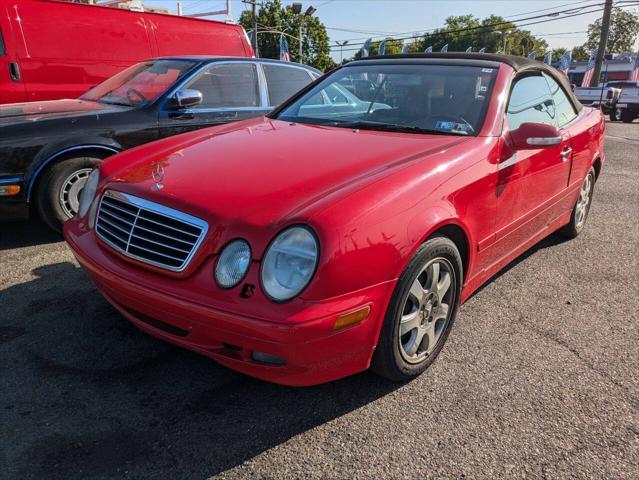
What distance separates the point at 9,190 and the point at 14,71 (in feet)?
10.7

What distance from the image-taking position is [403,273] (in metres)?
A: 2.19

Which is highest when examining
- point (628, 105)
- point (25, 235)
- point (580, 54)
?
point (580, 54)

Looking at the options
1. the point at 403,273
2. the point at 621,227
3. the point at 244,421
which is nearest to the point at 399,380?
the point at 403,273

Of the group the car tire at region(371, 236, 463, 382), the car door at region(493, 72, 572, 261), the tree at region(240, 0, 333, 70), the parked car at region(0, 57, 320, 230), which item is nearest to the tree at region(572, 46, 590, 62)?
the tree at region(240, 0, 333, 70)

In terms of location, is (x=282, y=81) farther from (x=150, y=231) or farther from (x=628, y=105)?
(x=628, y=105)

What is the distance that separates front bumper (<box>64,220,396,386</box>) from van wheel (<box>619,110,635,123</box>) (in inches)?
924

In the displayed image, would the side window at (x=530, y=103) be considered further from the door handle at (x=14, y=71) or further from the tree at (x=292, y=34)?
the tree at (x=292, y=34)

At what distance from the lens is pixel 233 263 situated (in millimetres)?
2031

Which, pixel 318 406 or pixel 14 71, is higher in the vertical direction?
pixel 14 71

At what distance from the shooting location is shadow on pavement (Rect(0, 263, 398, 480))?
1.95 m

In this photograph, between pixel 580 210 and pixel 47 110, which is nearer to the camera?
pixel 47 110

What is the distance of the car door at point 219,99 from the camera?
4691mm

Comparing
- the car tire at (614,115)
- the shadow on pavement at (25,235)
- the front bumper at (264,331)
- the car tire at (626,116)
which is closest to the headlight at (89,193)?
the front bumper at (264,331)

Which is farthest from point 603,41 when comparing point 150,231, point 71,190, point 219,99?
point 150,231
